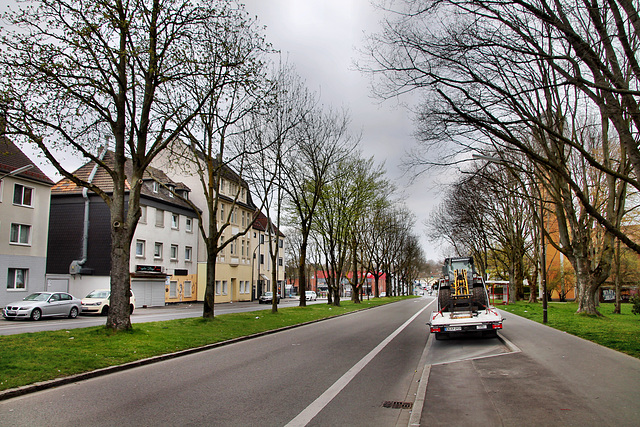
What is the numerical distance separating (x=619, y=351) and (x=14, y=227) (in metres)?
Result: 33.2

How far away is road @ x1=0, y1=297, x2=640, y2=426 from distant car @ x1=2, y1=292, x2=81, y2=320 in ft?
48.1

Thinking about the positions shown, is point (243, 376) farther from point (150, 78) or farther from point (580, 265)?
point (580, 265)

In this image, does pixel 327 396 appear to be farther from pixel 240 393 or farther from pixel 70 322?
pixel 70 322

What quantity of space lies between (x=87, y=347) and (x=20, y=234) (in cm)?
2456

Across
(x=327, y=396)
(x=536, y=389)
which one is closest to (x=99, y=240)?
(x=327, y=396)

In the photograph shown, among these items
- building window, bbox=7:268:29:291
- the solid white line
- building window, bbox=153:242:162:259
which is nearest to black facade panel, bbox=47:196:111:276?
building window, bbox=153:242:162:259

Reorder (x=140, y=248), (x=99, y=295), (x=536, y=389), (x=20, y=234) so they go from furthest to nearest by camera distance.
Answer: (x=140, y=248) → (x=20, y=234) → (x=99, y=295) → (x=536, y=389)

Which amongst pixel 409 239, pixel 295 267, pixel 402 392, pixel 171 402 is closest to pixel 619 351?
pixel 402 392

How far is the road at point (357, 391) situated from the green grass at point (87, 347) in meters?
0.63

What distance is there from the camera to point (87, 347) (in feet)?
36.9

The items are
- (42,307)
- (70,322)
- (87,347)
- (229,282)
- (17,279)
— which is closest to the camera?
(87,347)

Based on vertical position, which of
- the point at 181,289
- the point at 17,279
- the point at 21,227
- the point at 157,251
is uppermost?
the point at 21,227

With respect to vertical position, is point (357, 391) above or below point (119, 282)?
below

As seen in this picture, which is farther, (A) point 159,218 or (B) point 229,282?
(B) point 229,282
